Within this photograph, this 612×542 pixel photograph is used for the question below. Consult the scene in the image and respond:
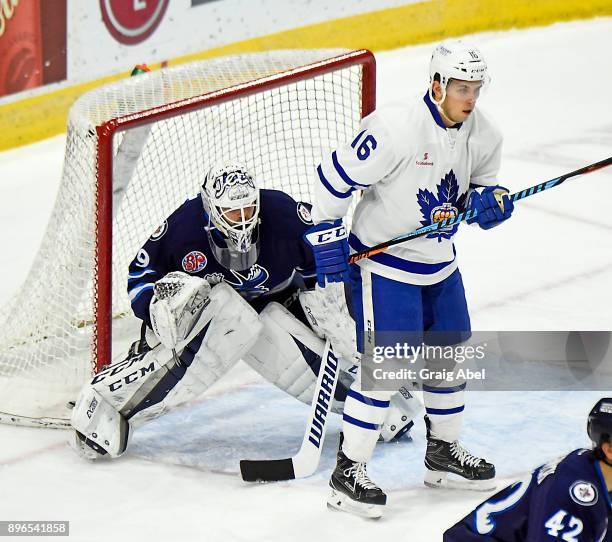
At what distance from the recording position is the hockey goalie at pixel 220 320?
3.45 meters

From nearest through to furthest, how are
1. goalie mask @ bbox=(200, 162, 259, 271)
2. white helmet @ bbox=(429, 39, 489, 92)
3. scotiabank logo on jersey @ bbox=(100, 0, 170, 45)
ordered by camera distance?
white helmet @ bbox=(429, 39, 489, 92) → goalie mask @ bbox=(200, 162, 259, 271) → scotiabank logo on jersey @ bbox=(100, 0, 170, 45)

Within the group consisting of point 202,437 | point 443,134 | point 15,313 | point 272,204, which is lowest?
point 202,437

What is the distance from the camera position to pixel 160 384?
3574mm

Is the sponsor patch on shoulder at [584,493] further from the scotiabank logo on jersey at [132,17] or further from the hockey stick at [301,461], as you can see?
the scotiabank logo on jersey at [132,17]

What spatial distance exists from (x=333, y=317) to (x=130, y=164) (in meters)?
0.84

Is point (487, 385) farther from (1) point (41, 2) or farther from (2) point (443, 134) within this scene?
(1) point (41, 2)

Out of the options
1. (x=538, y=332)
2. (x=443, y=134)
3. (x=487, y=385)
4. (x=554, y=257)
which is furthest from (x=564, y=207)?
(x=443, y=134)

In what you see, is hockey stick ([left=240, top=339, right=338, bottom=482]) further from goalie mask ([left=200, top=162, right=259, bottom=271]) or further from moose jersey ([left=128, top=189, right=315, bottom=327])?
goalie mask ([left=200, top=162, right=259, bottom=271])

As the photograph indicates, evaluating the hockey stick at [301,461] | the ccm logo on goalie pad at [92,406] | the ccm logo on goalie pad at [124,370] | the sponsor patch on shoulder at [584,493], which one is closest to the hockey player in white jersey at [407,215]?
the hockey stick at [301,461]

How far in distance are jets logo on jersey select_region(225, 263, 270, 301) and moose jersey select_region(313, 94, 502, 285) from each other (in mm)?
355

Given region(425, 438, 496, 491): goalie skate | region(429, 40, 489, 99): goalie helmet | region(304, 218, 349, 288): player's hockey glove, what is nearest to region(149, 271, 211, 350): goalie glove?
region(304, 218, 349, 288): player's hockey glove

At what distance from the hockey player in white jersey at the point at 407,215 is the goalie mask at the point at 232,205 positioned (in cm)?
24

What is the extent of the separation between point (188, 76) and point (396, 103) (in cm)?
102

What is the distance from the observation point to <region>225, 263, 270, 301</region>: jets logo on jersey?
356 centimetres
